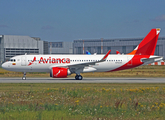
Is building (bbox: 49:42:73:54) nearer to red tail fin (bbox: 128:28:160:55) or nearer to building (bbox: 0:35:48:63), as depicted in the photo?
building (bbox: 0:35:48:63)

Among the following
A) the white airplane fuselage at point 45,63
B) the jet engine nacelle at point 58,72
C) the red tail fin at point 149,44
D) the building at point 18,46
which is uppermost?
the building at point 18,46

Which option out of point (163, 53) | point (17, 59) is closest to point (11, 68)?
point (17, 59)

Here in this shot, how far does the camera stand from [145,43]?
4306 cm

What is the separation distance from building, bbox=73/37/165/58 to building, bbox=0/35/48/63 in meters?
Answer: 30.1

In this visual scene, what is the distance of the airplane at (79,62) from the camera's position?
128ft

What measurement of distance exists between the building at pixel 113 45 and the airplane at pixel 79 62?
9487 centimetres

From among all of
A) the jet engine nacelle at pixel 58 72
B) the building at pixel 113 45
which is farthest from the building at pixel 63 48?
Result: the jet engine nacelle at pixel 58 72

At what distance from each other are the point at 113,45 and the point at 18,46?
54.4 m

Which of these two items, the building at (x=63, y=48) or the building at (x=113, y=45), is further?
the building at (x=63, y=48)

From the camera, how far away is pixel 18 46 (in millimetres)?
127312

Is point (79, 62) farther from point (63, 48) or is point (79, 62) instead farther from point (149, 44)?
point (63, 48)

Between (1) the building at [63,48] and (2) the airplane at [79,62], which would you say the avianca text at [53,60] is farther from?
(1) the building at [63,48]

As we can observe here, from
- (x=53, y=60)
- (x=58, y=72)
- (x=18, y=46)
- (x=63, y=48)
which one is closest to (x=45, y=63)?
(x=53, y=60)

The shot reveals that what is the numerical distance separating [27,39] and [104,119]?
122 meters
